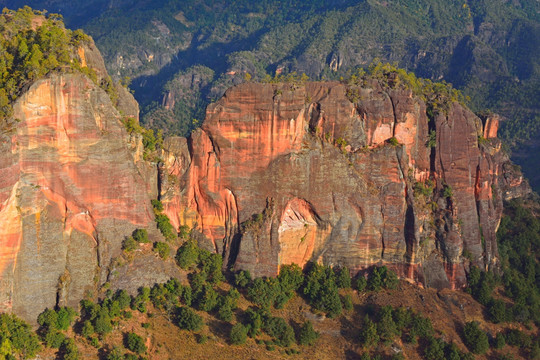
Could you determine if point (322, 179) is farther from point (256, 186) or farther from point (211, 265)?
point (211, 265)

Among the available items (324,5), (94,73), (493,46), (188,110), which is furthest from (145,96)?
(94,73)

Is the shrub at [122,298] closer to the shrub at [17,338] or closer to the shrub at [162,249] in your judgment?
the shrub at [162,249]

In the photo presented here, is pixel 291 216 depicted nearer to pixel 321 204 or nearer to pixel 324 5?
pixel 321 204

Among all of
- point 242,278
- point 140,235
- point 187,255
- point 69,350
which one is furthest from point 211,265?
point 69,350

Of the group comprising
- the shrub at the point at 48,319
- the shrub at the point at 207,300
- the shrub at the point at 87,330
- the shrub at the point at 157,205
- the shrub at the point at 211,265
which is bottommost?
the shrub at the point at 87,330

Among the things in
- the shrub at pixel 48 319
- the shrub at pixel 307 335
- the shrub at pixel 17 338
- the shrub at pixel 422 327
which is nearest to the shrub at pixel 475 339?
the shrub at pixel 422 327

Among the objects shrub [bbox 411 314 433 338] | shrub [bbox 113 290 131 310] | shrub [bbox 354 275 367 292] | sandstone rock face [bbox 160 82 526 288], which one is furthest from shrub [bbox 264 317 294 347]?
shrub [bbox 113 290 131 310]
